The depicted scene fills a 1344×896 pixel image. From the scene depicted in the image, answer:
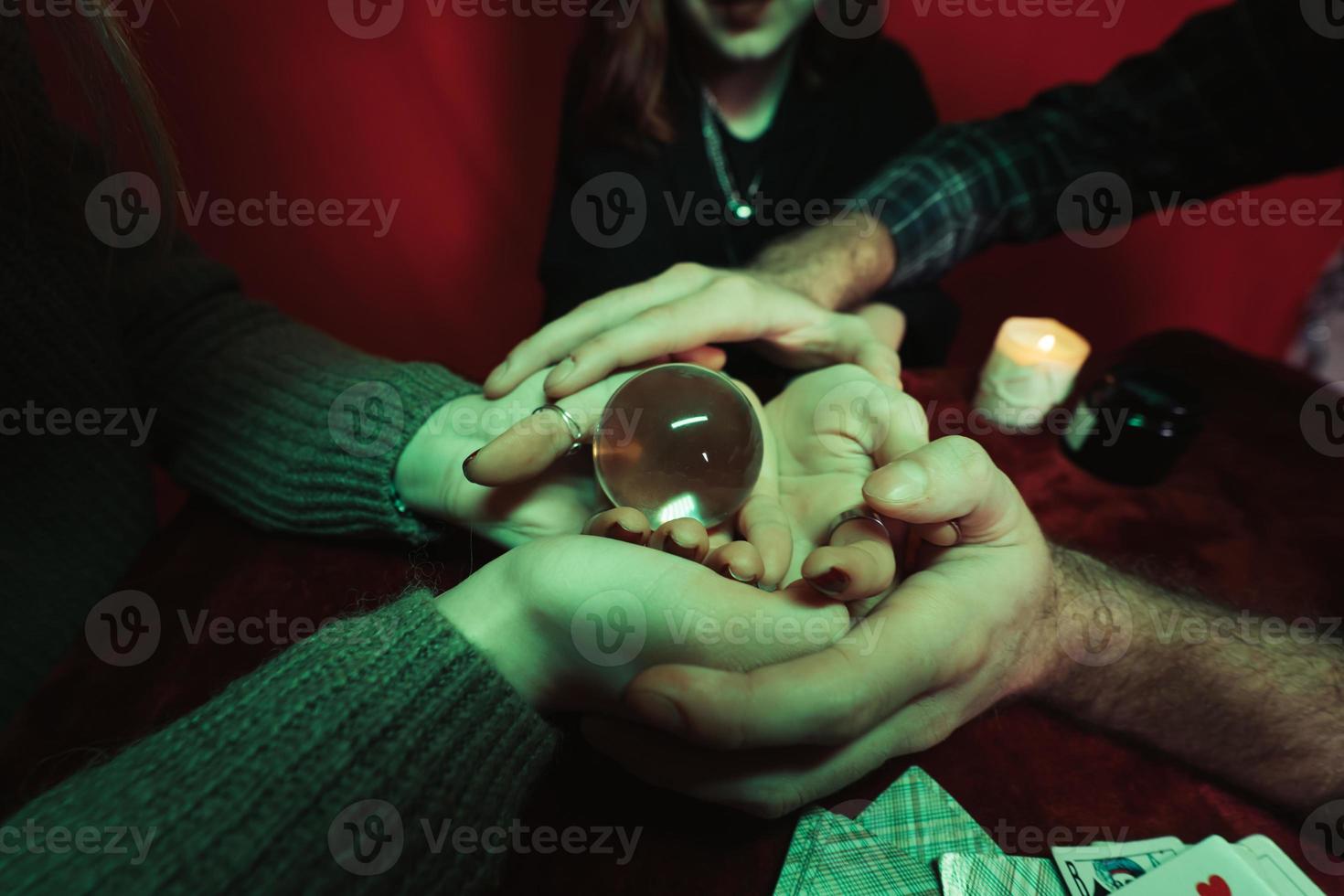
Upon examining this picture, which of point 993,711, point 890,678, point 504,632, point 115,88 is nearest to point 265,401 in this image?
point 115,88

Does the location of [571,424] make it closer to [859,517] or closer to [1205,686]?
[859,517]

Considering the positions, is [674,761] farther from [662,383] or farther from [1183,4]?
[1183,4]

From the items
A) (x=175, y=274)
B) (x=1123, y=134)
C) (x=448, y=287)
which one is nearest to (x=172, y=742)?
(x=175, y=274)

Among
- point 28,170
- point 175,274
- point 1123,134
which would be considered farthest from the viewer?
point 1123,134

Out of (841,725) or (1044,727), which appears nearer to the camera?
(841,725)

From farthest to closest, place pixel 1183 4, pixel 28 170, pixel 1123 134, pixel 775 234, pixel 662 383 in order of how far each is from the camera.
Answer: pixel 1183 4
pixel 775 234
pixel 1123 134
pixel 28 170
pixel 662 383

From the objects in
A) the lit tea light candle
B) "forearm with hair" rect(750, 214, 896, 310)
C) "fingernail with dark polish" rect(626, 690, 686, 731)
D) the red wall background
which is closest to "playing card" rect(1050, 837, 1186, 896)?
"fingernail with dark polish" rect(626, 690, 686, 731)

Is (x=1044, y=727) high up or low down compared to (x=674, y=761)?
down

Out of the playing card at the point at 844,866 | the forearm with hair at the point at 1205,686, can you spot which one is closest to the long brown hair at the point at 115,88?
the playing card at the point at 844,866
